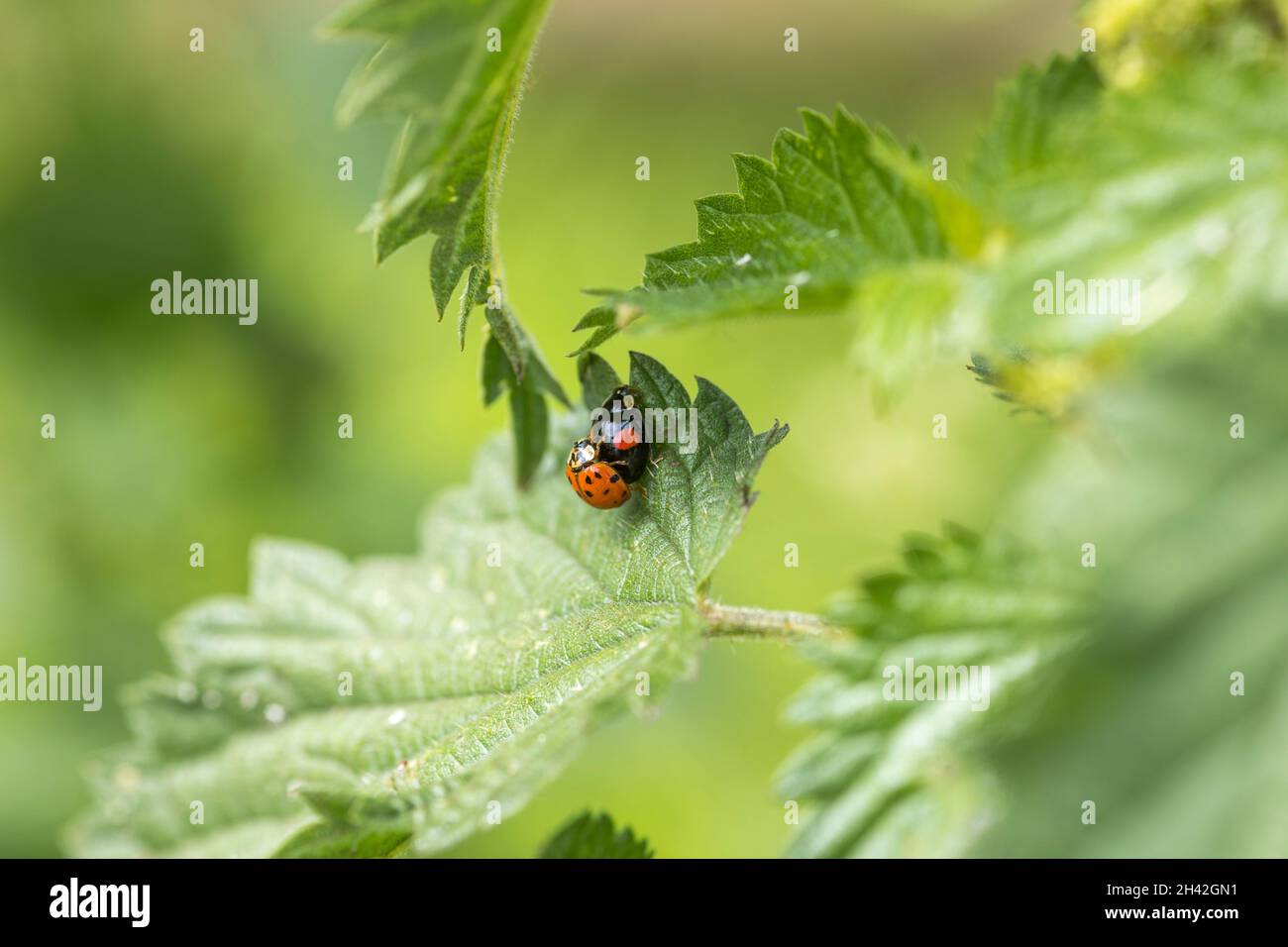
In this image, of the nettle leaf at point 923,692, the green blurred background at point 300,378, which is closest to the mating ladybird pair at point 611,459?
the nettle leaf at point 923,692

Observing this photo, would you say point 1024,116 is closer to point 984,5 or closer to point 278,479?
point 278,479

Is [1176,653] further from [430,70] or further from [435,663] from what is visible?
[435,663]

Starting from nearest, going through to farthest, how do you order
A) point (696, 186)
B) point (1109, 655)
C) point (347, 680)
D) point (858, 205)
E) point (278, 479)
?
point (1109, 655) → point (858, 205) → point (347, 680) → point (278, 479) → point (696, 186)

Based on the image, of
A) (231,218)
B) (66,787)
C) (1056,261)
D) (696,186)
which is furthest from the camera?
(696,186)

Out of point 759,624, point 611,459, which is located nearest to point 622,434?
point 611,459

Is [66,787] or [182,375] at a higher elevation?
[182,375]

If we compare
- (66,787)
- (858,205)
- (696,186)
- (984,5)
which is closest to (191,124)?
(696,186)
